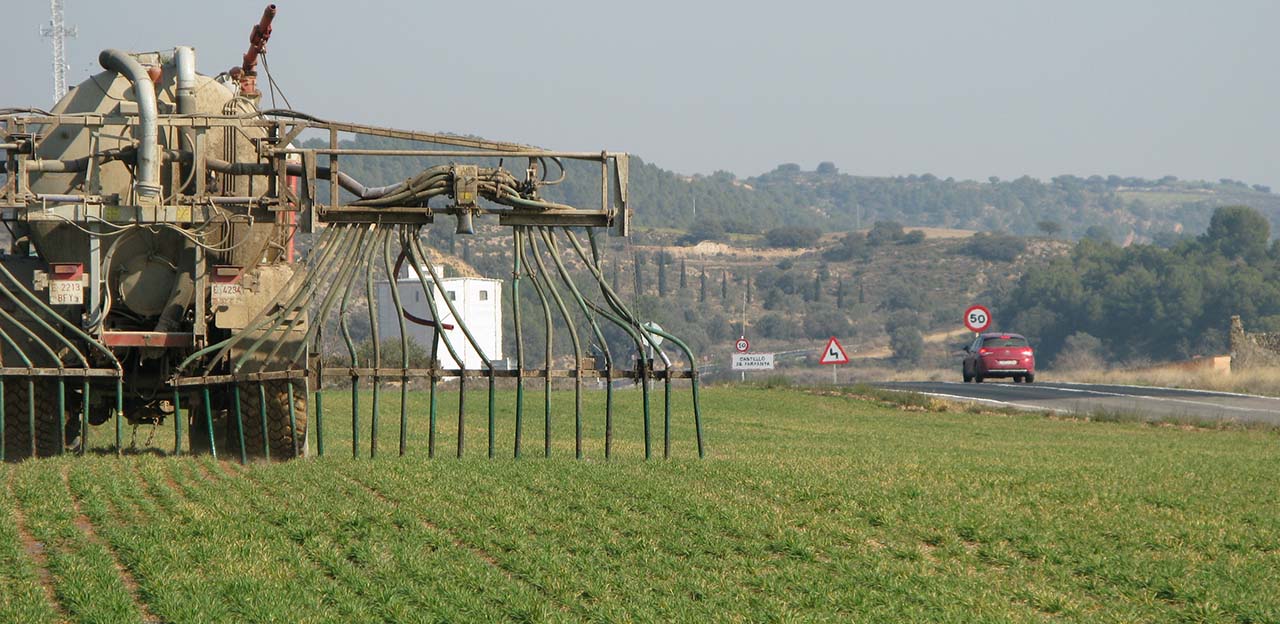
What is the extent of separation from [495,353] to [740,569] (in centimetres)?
A: 5997

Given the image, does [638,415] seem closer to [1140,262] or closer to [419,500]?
[419,500]

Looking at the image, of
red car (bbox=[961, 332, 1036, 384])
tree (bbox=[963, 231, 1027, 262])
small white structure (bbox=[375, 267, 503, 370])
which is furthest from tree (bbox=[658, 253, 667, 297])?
red car (bbox=[961, 332, 1036, 384])

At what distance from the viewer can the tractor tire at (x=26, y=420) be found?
57.9 ft

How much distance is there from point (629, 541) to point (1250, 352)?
162 ft

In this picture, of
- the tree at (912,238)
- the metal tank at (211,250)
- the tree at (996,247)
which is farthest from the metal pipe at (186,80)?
the tree at (912,238)

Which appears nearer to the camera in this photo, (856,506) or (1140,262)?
(856,506)

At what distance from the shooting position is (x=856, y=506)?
1424 centimetres

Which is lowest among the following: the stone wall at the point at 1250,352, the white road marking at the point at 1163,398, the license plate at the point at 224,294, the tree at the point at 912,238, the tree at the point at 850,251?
the white road marking at the point at 1163,398

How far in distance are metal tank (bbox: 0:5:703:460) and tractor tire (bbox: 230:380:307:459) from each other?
0.07 ft

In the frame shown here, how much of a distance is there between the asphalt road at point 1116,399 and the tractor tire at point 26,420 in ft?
73.5

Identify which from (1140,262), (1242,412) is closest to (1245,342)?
(1242,412)

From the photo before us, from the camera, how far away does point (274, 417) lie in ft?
59.4

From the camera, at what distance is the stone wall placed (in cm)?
5656

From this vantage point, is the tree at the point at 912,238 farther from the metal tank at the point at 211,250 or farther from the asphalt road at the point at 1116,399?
the metal tank at the point at 211,250
